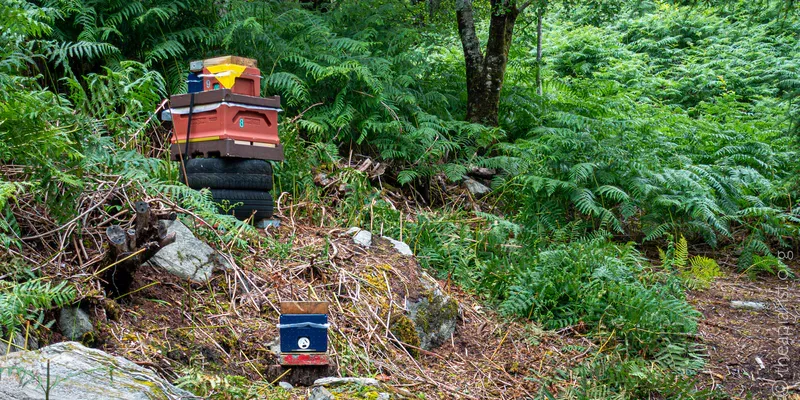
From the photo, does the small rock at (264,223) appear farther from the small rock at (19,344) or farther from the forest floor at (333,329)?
the small rock at (19,344)

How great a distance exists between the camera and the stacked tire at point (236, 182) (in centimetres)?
463

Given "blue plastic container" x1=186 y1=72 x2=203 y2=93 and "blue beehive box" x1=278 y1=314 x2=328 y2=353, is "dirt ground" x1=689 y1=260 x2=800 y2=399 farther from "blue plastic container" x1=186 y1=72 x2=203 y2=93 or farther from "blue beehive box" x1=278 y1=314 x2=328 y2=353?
"blue plastic container" x1=186 y1=72 x2=203 y2=93

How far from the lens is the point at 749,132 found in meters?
8.51

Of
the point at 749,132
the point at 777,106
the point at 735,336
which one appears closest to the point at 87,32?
the point at 735,336

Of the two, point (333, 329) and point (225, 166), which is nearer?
point (333, 329)

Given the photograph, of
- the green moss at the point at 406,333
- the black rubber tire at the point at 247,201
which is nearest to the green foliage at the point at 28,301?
the black rubber tire at the point at 247,201

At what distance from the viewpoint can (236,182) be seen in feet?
15.4

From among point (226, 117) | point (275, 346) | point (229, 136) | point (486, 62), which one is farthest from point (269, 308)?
point (486, 62)

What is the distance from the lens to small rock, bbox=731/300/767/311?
19.0 ft

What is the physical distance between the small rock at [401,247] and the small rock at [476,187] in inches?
80.0

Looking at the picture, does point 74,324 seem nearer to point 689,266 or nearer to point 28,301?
point 28,301

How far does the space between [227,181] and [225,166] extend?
11cm

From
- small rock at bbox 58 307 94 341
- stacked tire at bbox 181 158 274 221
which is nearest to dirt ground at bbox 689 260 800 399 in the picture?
stacked tire at bbox 181 158 274 221

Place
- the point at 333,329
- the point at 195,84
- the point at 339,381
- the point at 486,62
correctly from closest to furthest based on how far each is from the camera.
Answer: the point at 339,381 < the point at 333,329 < the point at 195,84 < the point at 486,62
